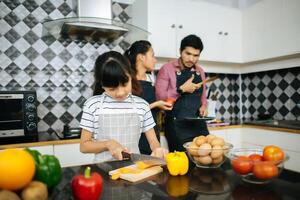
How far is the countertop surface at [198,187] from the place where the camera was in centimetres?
66

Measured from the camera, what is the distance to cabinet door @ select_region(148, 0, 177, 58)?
86.0 inches

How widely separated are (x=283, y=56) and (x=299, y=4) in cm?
43

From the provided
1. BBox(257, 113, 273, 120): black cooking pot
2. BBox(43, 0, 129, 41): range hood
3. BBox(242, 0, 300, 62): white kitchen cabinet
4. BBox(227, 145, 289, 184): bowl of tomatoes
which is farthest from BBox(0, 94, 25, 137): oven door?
BBox(257, 113, 273, 120): black cooking pot

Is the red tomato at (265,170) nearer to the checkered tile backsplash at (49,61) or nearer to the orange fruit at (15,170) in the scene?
the orange fruit at (15,170)

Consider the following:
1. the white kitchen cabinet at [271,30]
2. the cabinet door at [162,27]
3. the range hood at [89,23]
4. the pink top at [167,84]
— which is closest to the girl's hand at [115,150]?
the pink top at [167,84]

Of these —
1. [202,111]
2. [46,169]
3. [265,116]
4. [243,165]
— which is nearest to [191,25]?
[202,111]

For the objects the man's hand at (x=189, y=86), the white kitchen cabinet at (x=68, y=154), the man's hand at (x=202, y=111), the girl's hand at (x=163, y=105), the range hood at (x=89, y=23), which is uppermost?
the range hood at (x=89, y=23)

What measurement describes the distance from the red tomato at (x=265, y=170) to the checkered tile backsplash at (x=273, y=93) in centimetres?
210

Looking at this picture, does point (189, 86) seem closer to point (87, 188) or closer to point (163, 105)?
point (163, 105)

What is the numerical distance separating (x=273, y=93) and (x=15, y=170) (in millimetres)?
2700

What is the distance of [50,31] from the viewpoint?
210 centimetres

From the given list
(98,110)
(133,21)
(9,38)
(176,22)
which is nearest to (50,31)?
(9,38)

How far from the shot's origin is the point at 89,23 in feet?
6.15

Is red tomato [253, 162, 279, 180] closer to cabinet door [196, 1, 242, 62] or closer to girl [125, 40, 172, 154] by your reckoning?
girl [125, 40, 172, 154]
